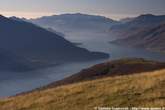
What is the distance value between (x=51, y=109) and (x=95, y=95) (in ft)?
11.4

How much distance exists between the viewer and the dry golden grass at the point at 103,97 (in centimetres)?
2362

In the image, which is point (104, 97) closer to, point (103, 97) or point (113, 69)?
point (103, 97)

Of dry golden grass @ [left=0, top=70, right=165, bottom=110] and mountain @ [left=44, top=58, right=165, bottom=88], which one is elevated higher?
mountain @ [left=44, top=58, right=165, bottom=88]

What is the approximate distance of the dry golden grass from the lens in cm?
2362

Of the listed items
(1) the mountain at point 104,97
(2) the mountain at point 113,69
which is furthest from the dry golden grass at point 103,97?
(2) the mountain at point 113,69

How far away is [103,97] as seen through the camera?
86.5 feet

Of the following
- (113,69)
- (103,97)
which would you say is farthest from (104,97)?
(113,69)

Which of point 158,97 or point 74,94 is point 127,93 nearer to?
point 158,97

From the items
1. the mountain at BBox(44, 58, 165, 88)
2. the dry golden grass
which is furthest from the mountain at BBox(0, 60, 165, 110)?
the mountain at BBox(44, 58, 165, 88)

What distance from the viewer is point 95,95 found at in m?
27.8

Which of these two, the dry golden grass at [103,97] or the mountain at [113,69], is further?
the mountain at [113,69]

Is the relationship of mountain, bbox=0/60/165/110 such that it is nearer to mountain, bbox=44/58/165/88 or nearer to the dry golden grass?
the dry golden grass

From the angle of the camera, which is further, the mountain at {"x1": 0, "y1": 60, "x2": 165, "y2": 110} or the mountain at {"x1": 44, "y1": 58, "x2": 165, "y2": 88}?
the mountain at {"x1": 44, "y1": 58, "x2": 165, "y2": 88}

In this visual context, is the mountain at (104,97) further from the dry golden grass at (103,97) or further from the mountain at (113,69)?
the mountain at (113,69)
